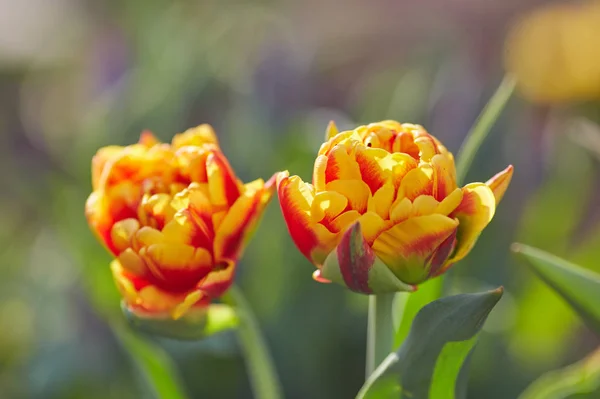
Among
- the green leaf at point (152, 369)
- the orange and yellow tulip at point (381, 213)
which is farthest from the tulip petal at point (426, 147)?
the green leaf at point (152, 369)

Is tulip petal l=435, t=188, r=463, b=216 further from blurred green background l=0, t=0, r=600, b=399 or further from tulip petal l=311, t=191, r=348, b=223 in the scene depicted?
blurred green background l=0, t=0, r=600, b=399

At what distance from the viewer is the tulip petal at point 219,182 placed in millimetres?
356

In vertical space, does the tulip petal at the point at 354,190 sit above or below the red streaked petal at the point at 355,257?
above

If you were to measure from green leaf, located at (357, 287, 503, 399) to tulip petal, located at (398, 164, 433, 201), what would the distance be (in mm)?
49

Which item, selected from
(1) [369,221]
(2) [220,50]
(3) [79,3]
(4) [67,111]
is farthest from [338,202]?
(3) [79,3]

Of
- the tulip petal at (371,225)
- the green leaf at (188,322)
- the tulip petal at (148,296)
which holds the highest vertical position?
the tulip petal at (371,225)

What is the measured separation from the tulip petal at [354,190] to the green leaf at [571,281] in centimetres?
10

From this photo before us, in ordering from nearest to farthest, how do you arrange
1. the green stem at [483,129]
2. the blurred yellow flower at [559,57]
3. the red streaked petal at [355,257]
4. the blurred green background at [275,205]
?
the red streaked petal at [355,257], the green stem at [483,129], the blurred green background at [275,205], the blurred yellow flower at [559,57]

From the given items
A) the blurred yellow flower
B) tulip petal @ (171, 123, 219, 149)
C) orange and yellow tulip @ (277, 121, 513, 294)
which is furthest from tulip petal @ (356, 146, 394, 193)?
the blurred yellow flower

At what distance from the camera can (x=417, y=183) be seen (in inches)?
11.9

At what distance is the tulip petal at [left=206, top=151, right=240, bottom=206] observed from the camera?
36 cm

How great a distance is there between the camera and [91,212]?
0.37 metres

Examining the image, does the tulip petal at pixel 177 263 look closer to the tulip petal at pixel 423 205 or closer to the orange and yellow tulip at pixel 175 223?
the orange and yellow tulip at pixel 175 223

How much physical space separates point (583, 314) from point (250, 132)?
490 mm
